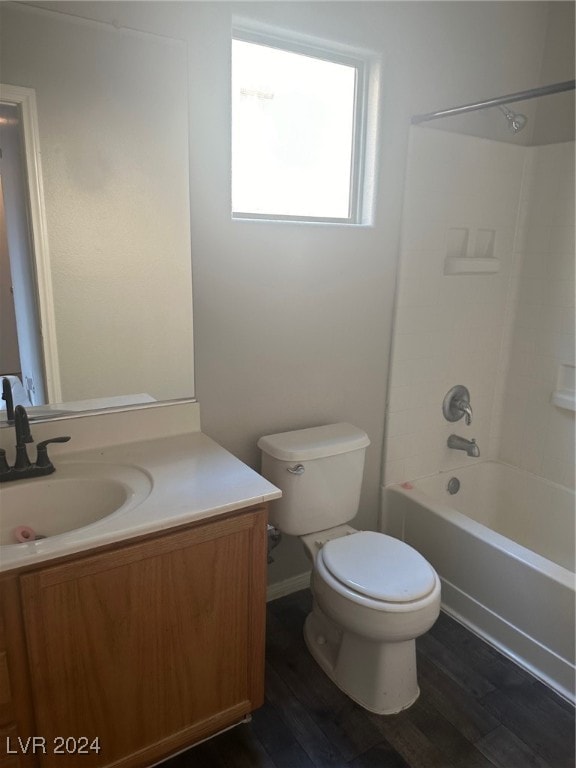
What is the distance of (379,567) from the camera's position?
1.69m

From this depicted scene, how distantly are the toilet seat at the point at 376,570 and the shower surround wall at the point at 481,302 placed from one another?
61 centimetres

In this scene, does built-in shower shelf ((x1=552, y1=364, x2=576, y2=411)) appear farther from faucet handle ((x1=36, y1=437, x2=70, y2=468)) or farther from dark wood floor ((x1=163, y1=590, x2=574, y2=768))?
faucet handle ((x1=36, y1=437, x2=70, y2=468))

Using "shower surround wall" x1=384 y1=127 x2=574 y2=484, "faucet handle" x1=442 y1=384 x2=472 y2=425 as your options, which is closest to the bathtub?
"shower surround wall" x1=384 y1=127 x2=574 y2=484

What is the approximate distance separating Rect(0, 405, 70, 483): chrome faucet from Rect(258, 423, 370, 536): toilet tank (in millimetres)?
727

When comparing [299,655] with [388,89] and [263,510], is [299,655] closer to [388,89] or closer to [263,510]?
[263,510]

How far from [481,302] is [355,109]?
102 centimetres

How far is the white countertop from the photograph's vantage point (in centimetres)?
Result: 114

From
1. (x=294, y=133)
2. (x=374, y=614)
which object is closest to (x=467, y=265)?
(x=294, y=133)

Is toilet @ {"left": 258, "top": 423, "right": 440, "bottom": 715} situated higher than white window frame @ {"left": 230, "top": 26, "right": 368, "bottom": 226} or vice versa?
white window frame @ {"left": 230, "top": 26, "right": 368, "bottom": 226}

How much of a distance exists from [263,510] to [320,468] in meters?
0.51

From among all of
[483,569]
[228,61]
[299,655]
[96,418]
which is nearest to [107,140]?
[228,61]

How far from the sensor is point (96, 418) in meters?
1.64

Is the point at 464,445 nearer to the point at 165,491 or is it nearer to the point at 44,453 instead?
the point at 165,491

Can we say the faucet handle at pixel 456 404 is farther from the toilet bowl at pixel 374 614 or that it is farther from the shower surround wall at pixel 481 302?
the toilet bowl at pixel 374 614
